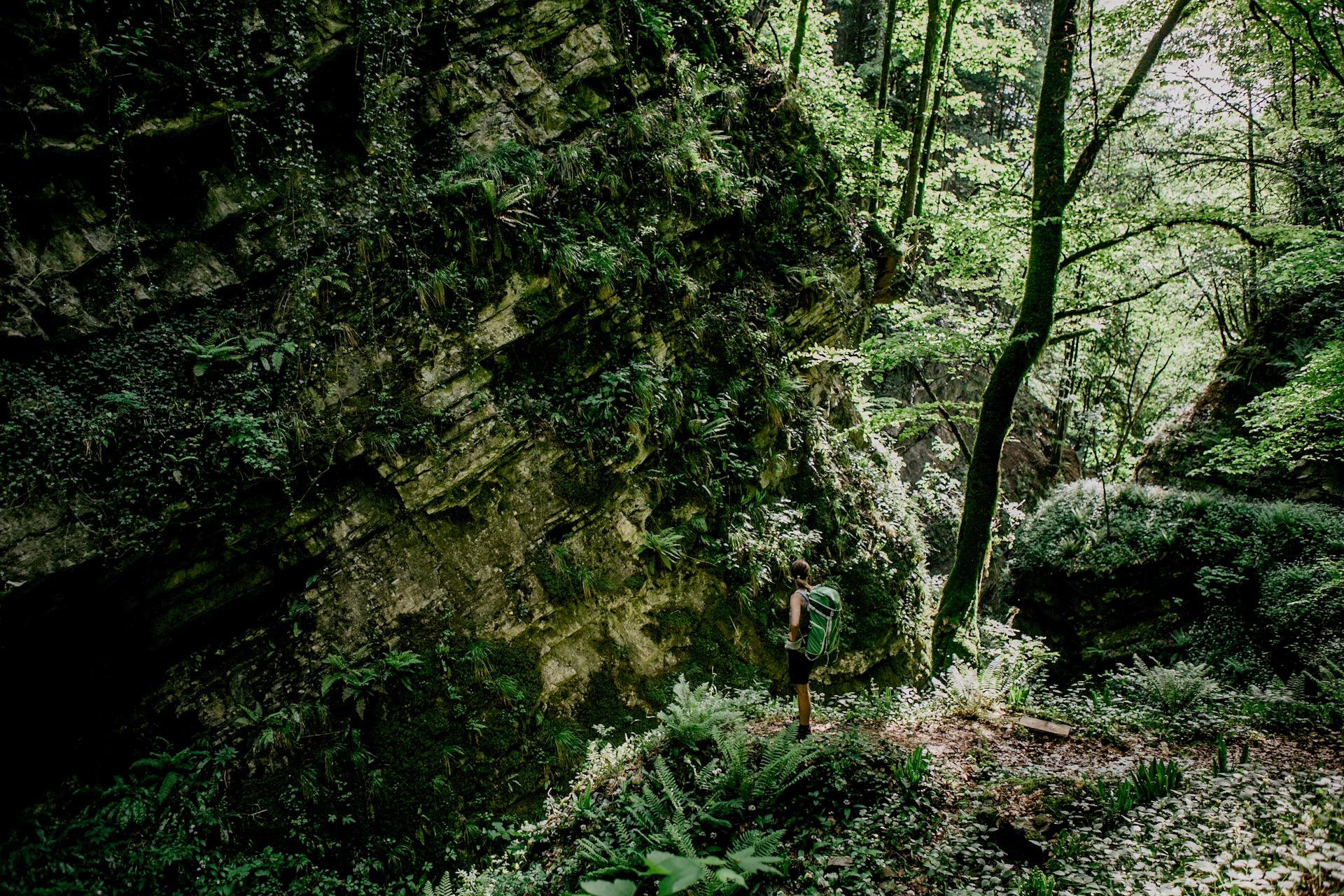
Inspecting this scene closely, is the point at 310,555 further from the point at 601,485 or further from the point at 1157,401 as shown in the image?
the point at 1157,401

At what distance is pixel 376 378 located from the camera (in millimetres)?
6840

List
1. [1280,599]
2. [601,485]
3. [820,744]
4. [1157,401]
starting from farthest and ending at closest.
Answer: [1157,401] → [1280,599] → [601,485] → [820,744]

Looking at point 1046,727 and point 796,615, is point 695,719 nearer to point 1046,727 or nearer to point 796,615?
point 796,615

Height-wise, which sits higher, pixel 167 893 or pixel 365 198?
pixel 365 198

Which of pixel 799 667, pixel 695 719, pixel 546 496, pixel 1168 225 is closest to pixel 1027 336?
pixel 1168 225

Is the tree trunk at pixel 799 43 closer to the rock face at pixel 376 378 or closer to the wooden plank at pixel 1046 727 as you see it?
the rock face at pixel 376 378

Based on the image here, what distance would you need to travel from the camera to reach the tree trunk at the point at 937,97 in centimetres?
1208

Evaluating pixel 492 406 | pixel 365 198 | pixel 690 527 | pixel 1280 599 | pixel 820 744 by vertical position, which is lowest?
pixel 1280 599

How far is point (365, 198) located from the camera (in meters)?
7.23

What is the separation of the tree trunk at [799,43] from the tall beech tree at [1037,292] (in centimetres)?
552

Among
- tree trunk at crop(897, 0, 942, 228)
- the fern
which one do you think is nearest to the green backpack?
the fern

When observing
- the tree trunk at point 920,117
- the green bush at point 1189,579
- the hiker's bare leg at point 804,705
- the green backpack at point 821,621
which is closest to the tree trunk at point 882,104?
the tree trunk at point 920,117

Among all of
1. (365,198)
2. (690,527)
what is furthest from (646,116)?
(690,527)

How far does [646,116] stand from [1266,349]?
50.9 ft
